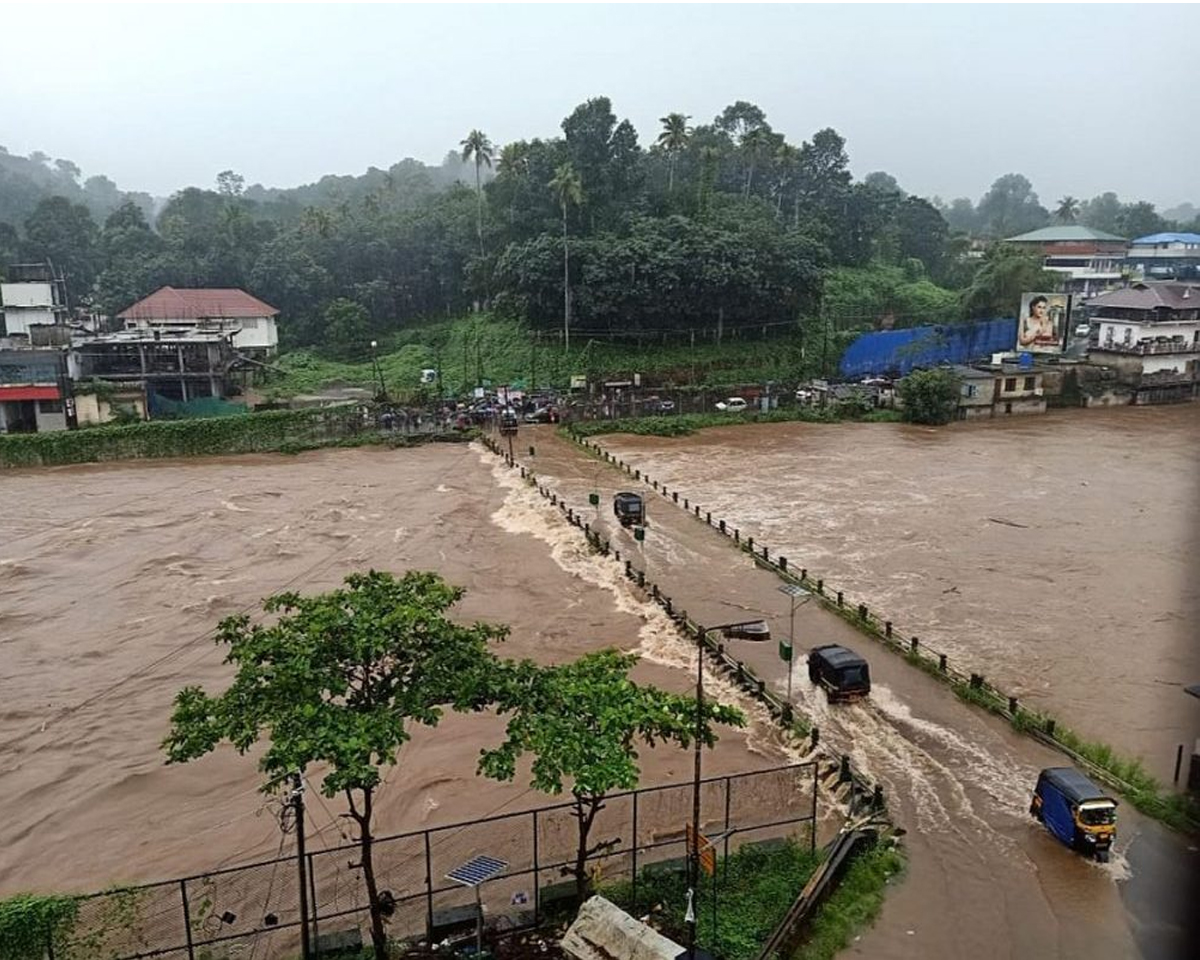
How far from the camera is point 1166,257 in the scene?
273 ft

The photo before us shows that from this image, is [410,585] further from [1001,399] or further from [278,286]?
[278,286]

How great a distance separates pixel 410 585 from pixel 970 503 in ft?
83.0

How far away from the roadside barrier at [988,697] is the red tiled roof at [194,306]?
40.3m

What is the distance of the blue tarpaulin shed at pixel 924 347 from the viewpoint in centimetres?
5678

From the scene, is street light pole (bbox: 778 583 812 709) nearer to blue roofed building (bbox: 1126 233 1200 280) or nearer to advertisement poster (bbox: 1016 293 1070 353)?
advertisement poster (bbox: 1016 293 1070 353)

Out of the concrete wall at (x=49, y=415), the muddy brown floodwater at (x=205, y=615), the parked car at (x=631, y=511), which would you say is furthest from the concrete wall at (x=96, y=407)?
the parked car at (x=631, y=511)

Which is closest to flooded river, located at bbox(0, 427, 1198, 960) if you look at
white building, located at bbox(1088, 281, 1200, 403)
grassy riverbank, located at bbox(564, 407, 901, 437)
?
grassy riverbank, located at bbox(564, 407, 901, 437)

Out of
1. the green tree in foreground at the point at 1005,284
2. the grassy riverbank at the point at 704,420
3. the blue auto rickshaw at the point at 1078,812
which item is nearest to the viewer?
the blue auto rickshaw at the point at 1078,812

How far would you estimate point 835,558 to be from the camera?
26.4 metres

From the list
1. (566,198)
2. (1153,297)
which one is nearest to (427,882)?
(566,198)

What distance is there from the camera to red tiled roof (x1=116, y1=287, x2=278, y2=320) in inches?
2127

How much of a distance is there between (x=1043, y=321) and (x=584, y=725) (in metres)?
53.1

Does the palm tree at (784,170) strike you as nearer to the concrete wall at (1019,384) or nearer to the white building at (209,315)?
the concrete wall at (1019,384)

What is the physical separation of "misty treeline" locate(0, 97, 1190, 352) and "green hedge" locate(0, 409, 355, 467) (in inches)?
665
